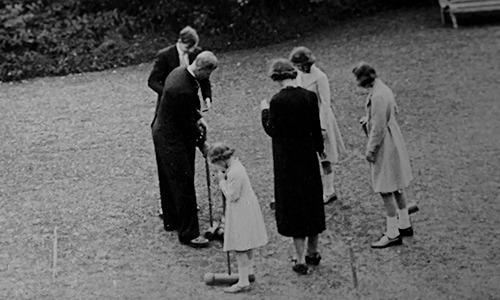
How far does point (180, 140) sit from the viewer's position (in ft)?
30.0

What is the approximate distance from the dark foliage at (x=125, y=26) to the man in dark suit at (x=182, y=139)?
714cm

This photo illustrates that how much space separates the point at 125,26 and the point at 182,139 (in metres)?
8.41

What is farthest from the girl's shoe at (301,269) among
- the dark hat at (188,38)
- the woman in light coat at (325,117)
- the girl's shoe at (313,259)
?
the dark hat at (188,38)

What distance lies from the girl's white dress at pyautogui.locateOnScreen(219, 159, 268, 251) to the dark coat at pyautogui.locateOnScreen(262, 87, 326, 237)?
32 cm

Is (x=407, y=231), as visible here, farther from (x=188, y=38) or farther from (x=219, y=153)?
(x=188, y=38)

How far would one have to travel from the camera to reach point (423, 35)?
1596cm

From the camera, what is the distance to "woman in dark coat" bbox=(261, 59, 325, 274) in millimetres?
8117

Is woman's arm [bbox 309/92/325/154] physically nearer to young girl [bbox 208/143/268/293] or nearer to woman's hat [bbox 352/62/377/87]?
woman's hat [bbox 352/62/377/87]

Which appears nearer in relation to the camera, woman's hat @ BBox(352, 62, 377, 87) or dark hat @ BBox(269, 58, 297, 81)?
dark hat @ BBox(269, 58, 297, 81)

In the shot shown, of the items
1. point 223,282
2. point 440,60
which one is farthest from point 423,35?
point 223,282

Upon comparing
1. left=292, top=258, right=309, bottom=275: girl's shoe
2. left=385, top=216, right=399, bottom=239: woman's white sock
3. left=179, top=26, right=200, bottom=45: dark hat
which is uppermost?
left=179, top=26, right=200, bottom=45: dark hat

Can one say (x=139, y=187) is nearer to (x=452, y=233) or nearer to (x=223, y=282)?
(x=223, y=282)

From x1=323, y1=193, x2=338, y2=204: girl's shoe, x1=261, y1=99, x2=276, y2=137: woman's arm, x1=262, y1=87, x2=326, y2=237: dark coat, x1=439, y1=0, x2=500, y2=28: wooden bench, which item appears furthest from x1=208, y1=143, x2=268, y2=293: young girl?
x1=439, y1=0, x2=500, y2=28: wooden bench

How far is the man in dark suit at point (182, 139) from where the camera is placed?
350 inches
